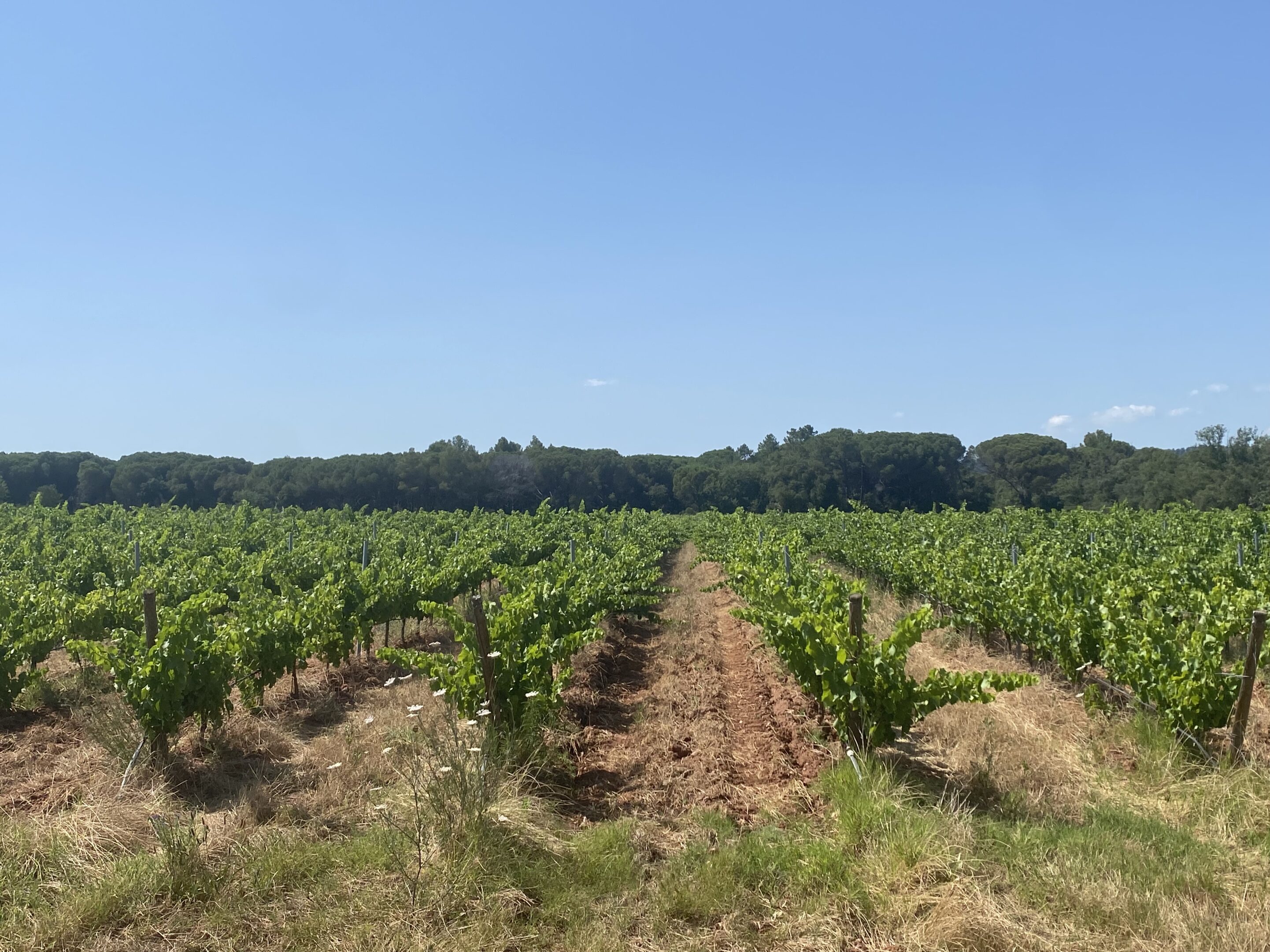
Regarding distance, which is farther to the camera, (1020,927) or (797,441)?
(797,441)

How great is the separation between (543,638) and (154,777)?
319cm

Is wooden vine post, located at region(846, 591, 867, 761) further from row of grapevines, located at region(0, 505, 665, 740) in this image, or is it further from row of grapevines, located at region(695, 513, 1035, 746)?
row of grapevines, located at region(0, 505, 665, 740)

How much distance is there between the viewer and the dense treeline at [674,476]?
211ft

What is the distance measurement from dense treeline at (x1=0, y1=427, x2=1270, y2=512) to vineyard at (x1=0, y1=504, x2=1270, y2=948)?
51.8 metres

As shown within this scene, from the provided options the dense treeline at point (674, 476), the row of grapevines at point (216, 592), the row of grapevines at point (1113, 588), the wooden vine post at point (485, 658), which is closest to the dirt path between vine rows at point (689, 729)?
the wooden vine post at point (485, 658)

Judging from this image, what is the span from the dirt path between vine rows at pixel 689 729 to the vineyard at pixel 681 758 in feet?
0.14

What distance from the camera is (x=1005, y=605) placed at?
32.2ft

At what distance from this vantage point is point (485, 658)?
6500 mm

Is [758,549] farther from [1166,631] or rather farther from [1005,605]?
[1166,631]

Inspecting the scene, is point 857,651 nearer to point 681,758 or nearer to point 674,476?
point 681,758

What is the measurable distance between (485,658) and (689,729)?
2162 mm

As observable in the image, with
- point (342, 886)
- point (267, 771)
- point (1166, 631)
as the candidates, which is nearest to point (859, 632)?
point (1166, 631)

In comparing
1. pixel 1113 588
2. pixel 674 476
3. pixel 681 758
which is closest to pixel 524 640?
pixel 681 758

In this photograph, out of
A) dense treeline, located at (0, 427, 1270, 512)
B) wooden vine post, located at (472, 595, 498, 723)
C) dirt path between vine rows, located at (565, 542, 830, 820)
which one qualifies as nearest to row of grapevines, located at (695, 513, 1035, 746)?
dirt path between vine rows, located at (565, 542, 830, 820)
